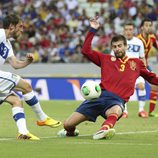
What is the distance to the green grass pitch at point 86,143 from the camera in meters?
9.33

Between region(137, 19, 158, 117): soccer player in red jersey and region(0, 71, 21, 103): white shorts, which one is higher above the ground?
region(0, 71, 21, 103): white shorts

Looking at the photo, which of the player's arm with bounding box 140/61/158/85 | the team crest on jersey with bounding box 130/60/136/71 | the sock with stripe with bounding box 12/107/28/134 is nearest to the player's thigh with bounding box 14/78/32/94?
the sock with stripe with bounding box 12/107/28/134

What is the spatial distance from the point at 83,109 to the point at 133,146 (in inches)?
66.4

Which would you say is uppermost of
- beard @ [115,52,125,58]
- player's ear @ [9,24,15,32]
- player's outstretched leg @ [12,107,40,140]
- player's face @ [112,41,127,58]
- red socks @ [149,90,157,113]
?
player's ear @ [9,24,15,32]

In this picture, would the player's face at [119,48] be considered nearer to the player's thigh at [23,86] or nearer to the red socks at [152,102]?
the player's thigh at [23,86]

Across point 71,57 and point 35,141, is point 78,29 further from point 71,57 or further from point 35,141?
point 35,141

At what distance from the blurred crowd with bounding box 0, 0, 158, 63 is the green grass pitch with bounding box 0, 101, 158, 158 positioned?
11.9m

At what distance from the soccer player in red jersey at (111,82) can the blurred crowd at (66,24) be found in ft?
44.6

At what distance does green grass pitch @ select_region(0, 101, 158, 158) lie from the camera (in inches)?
367

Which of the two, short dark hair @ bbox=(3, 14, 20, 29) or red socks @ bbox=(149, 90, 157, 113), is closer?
short dark hair @ bbox=(3, 14, 20, 29)

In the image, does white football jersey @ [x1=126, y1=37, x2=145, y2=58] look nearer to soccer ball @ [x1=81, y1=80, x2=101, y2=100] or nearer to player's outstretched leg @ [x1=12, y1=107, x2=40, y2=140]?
soccer ball @ [x1=81, y1=80, x2=101, y2=100]

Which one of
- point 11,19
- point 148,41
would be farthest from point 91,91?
point 148,41

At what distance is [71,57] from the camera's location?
26734mm

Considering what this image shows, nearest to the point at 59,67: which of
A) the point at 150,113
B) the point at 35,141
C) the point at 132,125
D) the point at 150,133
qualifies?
the point at 150,113
